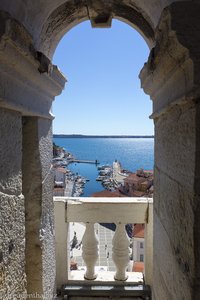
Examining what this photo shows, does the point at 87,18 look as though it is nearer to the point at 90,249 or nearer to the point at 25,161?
the point at 25,161

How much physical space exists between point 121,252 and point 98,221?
1.43 feet

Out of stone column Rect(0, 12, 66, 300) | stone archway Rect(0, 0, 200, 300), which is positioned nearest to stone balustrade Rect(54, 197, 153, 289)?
stone column Rect(0, 12, 66, 300)

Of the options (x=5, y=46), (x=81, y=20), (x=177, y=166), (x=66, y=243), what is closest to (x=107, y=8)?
(x=81, y=20)

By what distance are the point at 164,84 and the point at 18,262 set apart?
1345 millimetres

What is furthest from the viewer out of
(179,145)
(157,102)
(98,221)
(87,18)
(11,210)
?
(98,221)

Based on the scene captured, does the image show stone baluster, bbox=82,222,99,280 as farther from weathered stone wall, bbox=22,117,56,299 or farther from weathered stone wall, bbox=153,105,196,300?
weathered stone wall, bbox=153,105,196,300

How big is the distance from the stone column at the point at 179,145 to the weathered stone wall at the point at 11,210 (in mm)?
Result: 860

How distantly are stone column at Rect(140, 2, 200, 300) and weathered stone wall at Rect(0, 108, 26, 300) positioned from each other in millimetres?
860

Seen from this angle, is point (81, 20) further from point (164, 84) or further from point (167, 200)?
point (167, 200)

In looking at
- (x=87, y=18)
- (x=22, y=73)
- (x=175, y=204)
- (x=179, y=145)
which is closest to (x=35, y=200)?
(x=22, y=73)

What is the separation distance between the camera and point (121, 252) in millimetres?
3004

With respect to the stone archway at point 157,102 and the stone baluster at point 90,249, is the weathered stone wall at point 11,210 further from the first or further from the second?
the stone baluster at point 90,249

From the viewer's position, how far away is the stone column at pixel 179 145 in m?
1.08

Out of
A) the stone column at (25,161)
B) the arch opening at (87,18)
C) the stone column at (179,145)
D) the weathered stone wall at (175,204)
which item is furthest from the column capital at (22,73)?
the weathered stone wall at (175,204)
